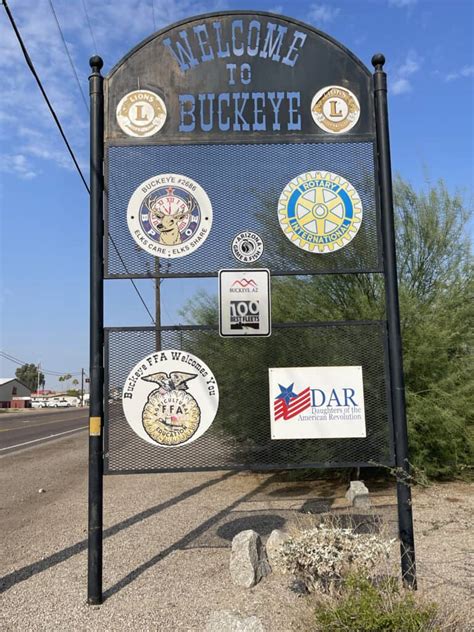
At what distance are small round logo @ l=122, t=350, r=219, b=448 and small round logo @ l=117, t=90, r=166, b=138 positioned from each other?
2177 mm

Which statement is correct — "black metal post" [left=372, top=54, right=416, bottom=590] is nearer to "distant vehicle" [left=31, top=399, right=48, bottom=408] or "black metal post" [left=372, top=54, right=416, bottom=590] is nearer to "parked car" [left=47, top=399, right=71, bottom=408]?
"parked car" [left=47, top=399, right=71, bottom=408]

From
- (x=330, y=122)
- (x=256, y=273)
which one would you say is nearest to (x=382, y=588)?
(x=256, y=273)

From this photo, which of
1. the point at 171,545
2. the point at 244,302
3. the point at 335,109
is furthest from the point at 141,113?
the point at 171,545

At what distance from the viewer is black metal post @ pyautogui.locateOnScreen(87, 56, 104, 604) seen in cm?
489

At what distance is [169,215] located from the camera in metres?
5.52

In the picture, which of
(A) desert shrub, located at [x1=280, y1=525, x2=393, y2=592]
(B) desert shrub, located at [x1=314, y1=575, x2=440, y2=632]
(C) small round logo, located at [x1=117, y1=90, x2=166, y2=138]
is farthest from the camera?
(C) small round logo, located at [x1=117, y1=90, x2=166, y2=138]

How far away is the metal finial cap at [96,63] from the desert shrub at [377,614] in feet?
16.2

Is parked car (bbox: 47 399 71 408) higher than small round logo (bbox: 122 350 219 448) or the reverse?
the reverse

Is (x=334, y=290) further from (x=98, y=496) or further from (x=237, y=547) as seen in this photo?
(x=98, y=496)

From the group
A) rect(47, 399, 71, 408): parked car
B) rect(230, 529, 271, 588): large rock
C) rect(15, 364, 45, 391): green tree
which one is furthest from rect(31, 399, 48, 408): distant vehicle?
rect(230, 529, 271, 588): large rock

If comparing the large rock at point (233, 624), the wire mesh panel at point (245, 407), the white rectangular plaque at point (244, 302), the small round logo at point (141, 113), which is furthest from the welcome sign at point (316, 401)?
the small round logo at point (141, 113)

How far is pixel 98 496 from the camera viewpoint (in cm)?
493

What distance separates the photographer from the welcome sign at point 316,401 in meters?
5.22

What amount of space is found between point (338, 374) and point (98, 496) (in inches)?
93.5
